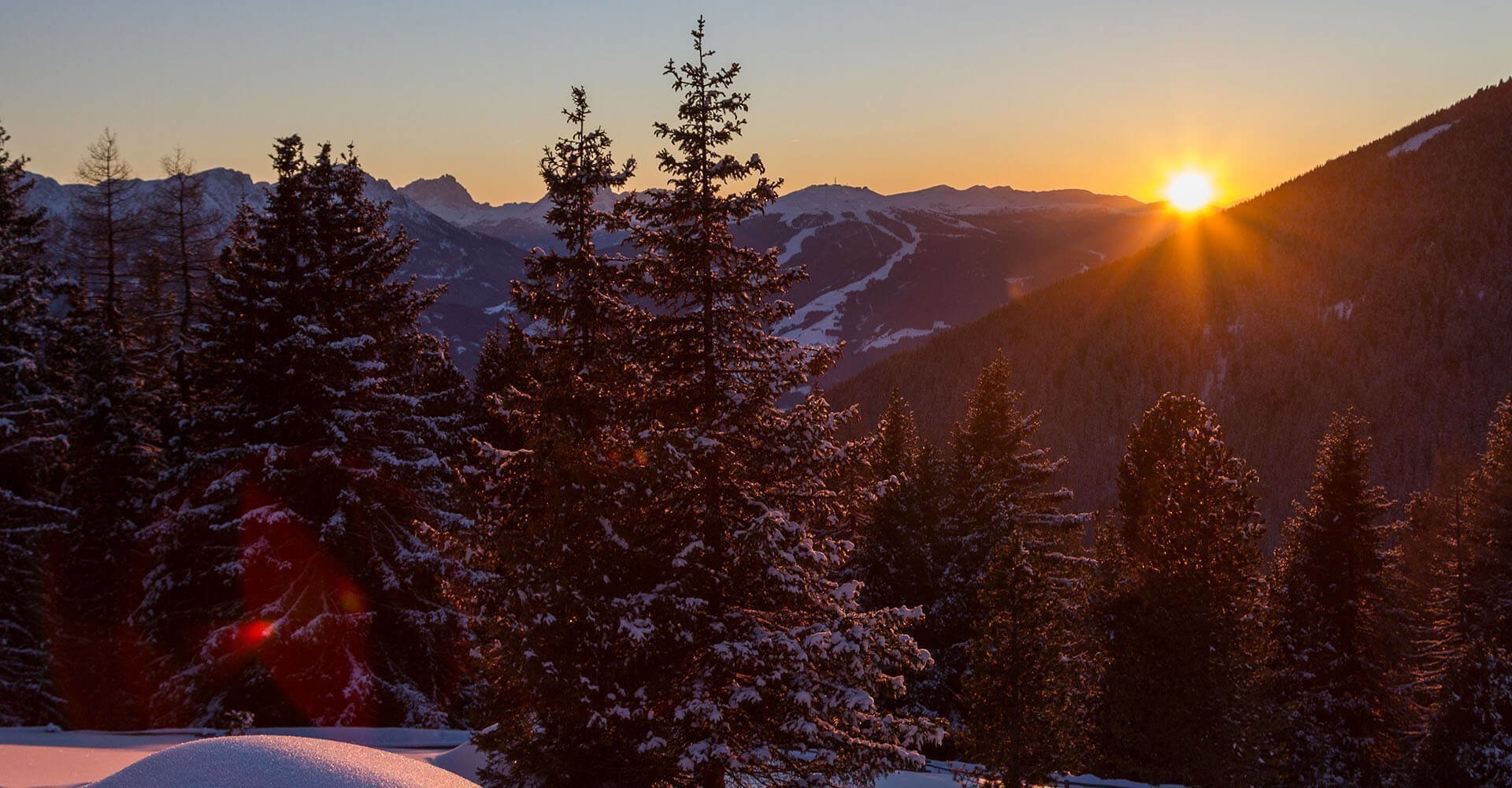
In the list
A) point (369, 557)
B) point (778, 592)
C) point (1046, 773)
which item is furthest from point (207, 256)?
point (1046, 773)

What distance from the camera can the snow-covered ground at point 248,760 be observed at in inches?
214

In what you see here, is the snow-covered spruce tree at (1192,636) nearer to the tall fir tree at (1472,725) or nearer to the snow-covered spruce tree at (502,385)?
the tall fir tree at (1472,725)

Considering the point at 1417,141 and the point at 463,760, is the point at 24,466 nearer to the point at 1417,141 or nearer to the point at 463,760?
the point at 463,760

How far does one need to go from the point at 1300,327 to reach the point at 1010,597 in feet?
499

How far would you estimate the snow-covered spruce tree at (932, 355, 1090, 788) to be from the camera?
1930 centimetres

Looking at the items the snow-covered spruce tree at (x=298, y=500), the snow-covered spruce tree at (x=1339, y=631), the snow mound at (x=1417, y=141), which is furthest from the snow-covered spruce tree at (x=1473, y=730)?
the snow mound at (x=1417, y=141)

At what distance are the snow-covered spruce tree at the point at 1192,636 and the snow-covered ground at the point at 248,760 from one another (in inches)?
120

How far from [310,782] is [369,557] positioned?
57.5 feet

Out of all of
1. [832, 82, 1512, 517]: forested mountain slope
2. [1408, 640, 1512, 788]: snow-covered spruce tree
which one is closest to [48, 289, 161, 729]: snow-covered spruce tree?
[1408, 640, 1512, 788]: snow-covered spruce tree

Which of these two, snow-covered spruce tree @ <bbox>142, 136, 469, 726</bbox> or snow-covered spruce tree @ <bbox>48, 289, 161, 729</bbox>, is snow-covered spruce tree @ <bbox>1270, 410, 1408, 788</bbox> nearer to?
snow-covered spruce tree @ <bbox>142, 136, 469, 726</bbox>

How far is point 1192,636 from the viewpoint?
2238cm

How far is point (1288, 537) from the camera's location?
31453mm

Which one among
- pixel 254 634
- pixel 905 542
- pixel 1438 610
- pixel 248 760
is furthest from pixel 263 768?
pixel 1438 610

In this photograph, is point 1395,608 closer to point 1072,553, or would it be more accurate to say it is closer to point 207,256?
point 1072,553
